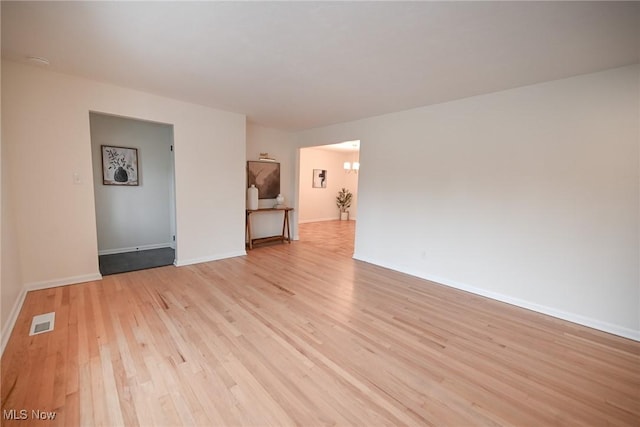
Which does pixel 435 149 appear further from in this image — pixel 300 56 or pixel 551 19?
pixel 300 56

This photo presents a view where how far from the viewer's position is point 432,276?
12.5 feet

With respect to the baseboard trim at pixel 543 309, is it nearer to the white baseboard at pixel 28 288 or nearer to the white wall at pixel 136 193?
the white baseboard at pixel 28 288

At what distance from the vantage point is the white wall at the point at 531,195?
2.47 metres

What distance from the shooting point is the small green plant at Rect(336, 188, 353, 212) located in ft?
32.0

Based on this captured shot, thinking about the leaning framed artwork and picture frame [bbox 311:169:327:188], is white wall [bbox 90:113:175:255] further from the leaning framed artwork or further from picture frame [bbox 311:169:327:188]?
picture frame [bbox 311:169:327:188]

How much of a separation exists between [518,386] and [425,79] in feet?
9.23

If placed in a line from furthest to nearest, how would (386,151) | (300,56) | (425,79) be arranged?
(386,151) < (425,79) < (300,56)

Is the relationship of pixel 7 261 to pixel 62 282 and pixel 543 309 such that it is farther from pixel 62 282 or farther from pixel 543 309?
pixel 543 309

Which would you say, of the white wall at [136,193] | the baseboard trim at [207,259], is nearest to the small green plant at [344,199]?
the baseboard trim at [207,259]

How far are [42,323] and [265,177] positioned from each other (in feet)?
13.3

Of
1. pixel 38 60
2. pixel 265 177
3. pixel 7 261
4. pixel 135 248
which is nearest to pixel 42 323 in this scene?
pixel 7 261

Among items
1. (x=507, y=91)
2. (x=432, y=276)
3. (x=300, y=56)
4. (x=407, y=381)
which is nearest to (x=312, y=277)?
(x=432, y=276)

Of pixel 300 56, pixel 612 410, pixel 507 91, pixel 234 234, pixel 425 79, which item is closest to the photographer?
pixel 612 410

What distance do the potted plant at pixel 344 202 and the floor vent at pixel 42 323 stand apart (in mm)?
8097
